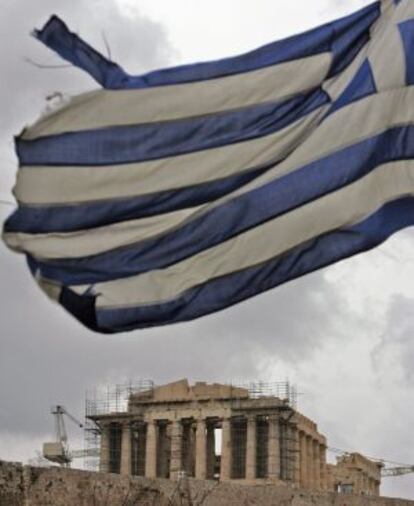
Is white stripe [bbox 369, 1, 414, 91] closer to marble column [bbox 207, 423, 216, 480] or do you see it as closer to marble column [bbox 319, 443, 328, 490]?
marble column [bbox 207, 423, 216, 480]

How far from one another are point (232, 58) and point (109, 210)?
1.11 metres

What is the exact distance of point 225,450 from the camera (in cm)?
7038

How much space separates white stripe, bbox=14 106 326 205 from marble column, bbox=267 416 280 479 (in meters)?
62.7

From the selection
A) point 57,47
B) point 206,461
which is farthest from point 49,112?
point 206,461

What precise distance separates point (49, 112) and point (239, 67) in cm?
110

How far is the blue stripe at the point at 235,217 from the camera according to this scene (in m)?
6.87

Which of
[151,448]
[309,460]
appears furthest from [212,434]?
[309,460]

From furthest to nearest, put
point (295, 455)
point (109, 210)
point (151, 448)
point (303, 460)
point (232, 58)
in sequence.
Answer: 1. point (303, 460)
2. point (151, 448)
3. point (295, 455)
4. point (232, 58)
5. point (109, 210)

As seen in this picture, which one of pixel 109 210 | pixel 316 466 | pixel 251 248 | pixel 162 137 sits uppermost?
pixel 316 466

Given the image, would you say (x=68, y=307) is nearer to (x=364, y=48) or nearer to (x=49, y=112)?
(x=49, y=112)

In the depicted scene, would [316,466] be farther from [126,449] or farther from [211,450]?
[126,449]

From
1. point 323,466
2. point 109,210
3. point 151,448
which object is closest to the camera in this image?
point 109,210

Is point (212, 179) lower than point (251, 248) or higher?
higher

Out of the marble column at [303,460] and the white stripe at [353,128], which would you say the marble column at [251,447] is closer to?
the marble column at [303,460]
